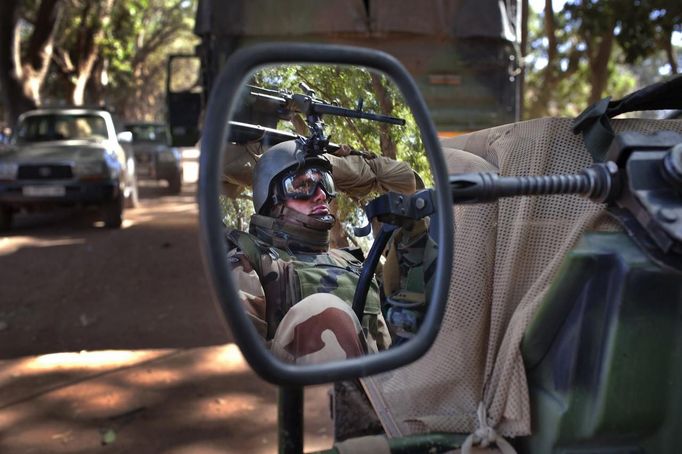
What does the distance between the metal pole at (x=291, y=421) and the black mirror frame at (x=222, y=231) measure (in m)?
0.40

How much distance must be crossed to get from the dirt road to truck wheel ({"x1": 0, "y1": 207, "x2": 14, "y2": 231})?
190cm

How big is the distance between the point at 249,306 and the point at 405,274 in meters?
0.27

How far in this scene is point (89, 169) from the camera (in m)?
9.70

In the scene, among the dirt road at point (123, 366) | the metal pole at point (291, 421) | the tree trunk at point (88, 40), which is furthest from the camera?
the tree trunk at point (88, 40)

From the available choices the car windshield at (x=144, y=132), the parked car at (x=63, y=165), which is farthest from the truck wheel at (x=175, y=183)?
the parked car at (x=63, y=165)

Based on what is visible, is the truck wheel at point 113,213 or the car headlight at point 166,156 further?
the car headlight at point 166,156

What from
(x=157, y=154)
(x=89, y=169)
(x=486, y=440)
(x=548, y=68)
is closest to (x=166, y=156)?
(x=157, y=154)

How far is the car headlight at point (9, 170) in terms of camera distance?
31.7 feet

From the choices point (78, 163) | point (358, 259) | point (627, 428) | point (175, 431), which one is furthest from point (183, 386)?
point (78, 163)

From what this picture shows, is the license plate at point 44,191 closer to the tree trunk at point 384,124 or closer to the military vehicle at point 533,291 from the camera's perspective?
the military vehicle at point 533,291

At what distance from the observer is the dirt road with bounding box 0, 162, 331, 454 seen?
3.65 meters

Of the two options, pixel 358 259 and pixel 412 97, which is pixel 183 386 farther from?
pixel 412 97

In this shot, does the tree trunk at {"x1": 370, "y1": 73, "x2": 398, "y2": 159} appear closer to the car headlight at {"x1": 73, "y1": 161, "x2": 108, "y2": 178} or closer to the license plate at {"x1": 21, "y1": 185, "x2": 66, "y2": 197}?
the car headlight at {"x1": 73, "y1": 161, "x2": 108, "y2": 178}

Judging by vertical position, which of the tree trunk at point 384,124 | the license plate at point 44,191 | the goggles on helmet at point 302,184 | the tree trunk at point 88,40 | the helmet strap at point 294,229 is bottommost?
the license plate at point 44,191
